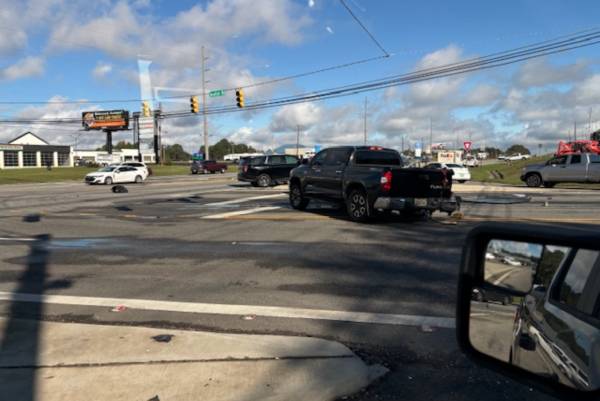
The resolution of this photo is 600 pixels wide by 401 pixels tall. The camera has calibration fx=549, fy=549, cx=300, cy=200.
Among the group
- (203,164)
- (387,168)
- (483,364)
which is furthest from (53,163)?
(483,364)

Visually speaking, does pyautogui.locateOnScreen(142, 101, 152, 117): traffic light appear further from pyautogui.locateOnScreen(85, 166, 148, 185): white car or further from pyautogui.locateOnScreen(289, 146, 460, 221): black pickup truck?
pyautogui.locateOnScreen(289, 146, 460, 221): black pickup truck

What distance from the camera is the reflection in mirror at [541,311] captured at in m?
1.57

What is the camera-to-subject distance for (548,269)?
68.1 inches

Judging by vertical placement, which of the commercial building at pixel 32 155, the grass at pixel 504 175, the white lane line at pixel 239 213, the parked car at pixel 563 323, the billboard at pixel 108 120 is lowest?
the white lane line at pixel 239 213

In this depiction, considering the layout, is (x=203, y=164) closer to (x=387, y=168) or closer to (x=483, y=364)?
(x=387, y=168)

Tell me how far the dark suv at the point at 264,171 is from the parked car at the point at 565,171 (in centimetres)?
1256

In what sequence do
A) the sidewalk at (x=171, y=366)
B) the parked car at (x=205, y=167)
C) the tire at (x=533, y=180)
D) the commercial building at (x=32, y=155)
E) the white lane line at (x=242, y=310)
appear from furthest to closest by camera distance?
the commercial building at (x=32, y=155) < the parked car at (x=205, y=167) < the tire at (x=533, y=180) < the white lane line at (x=242, y=310) < the sidewalk at (x=171, y=366)

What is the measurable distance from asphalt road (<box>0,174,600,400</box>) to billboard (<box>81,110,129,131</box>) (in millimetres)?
92047

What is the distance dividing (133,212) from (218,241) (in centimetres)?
723

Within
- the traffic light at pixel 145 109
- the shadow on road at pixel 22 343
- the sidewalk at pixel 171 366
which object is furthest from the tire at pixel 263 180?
the sidewalk at pixel 171 366

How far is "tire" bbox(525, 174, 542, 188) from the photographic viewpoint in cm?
2730

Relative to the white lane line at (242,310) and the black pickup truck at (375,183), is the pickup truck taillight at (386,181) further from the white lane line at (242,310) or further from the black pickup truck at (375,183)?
the white lane line at (242,310)

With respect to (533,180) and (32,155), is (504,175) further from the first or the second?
(32,155)

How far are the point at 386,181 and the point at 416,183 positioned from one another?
699mm
